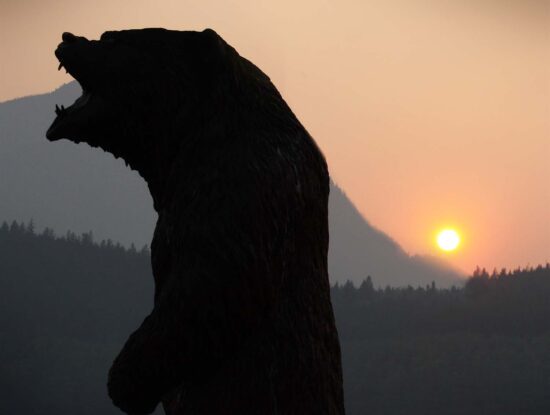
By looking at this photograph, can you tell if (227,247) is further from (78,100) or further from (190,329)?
(78,100)

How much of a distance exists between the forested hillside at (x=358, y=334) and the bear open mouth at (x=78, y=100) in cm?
10901

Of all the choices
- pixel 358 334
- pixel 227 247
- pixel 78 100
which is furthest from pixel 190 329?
pixel 358 334

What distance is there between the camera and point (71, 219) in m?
186

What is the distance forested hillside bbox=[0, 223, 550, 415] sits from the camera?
125 meters

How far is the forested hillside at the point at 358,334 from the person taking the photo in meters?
125

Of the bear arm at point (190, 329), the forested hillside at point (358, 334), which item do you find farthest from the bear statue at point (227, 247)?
the forested hillside at point (358, 334)

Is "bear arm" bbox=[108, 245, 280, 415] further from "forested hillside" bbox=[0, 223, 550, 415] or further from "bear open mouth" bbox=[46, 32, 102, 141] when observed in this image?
"forested hillside" bbox=[0, 223, 550, 415]

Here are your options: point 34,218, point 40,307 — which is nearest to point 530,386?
point 40,307

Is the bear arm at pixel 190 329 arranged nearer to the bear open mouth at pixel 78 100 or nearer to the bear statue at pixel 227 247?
the bear statue at pixel 227 247

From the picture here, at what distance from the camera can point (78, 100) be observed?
4223 millimetres

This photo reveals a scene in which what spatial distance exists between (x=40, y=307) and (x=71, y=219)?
35816mm

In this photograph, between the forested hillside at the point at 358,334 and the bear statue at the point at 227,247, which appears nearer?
the bear statue at the point at 227,247

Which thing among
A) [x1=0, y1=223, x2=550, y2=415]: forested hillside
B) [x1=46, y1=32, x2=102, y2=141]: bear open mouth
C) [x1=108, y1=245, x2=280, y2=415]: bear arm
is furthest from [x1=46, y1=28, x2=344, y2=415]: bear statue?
[x1=0, y1=223, x2=550, y2=415]: forested hillside

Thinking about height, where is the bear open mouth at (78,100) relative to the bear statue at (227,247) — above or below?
above
